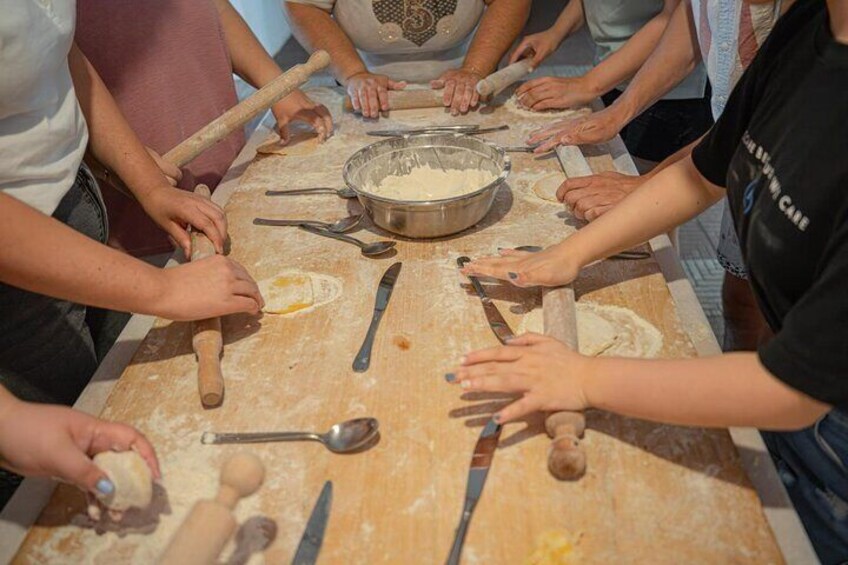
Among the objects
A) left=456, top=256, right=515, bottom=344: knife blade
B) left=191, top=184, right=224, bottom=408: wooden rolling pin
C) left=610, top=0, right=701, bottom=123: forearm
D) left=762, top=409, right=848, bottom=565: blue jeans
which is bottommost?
left=762, top=409, right=848, bottom=565: blue jeans

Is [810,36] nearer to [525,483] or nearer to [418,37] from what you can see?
[525,483]

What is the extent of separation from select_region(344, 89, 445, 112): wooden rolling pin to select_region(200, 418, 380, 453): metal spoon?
4.17 ft

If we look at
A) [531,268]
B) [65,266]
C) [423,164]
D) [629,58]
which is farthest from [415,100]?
[65,266]

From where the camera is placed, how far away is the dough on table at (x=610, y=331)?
3.31 feet

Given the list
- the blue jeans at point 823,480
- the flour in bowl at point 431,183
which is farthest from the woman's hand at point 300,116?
the blue jeans at point 823,480

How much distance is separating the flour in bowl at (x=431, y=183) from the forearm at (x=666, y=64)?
47 cm

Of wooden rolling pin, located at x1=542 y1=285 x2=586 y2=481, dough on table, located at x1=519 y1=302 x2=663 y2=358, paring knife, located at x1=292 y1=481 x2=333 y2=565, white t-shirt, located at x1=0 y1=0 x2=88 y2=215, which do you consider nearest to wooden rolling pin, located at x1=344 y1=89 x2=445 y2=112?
white t-shirt, located at x1=0 y1=0 x2=88 y2=215

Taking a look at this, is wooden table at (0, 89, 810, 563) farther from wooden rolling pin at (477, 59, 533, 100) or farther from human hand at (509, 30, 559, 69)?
human hand at (509, 30, 559, 69)

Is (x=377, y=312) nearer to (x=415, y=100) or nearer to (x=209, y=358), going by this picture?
(x=209, y=358)

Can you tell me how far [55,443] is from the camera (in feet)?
2.42

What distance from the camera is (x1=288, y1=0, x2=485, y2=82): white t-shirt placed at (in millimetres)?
2072

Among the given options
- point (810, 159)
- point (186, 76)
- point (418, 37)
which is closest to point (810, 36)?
point (810, 159)

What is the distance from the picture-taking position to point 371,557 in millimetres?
736

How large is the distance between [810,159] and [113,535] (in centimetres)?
92
